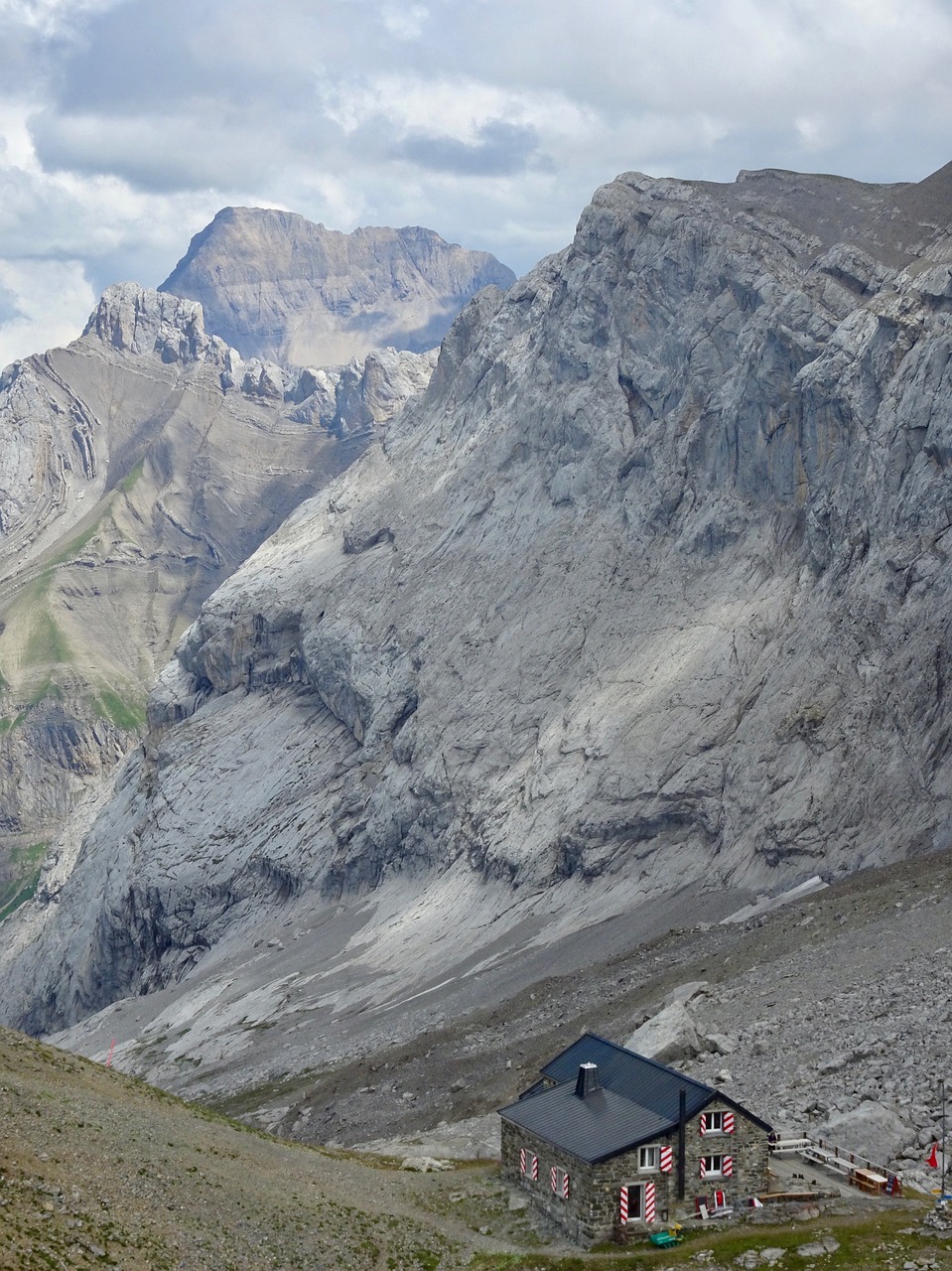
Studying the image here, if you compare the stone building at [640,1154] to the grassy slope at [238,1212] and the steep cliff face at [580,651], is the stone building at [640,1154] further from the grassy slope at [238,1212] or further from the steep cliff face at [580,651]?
the steep cliff face at [580,651]

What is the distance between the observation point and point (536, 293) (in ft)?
573

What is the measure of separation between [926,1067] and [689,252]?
346 feet

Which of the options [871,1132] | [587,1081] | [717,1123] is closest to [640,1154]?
[717,1123]

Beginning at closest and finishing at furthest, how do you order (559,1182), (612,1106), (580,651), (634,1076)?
(559,1182) → (612,1106) → (634,1076) → (580,651)

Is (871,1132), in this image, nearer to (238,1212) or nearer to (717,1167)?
(717,1167)

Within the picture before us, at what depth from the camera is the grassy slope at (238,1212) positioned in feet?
126

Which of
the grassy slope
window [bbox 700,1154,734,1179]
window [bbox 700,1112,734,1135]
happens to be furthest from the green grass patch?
window [bbox 700,1112,734,1135]

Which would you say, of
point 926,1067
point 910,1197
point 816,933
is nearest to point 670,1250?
point 910,1197

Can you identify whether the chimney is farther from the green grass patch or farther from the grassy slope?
the green grass patch

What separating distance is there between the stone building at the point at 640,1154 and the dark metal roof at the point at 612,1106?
0.12ft

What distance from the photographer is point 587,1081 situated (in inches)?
1805

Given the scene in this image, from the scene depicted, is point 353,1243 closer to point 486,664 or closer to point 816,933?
point 816,933

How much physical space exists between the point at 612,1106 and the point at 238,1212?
11.2m

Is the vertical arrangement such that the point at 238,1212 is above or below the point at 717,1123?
above
